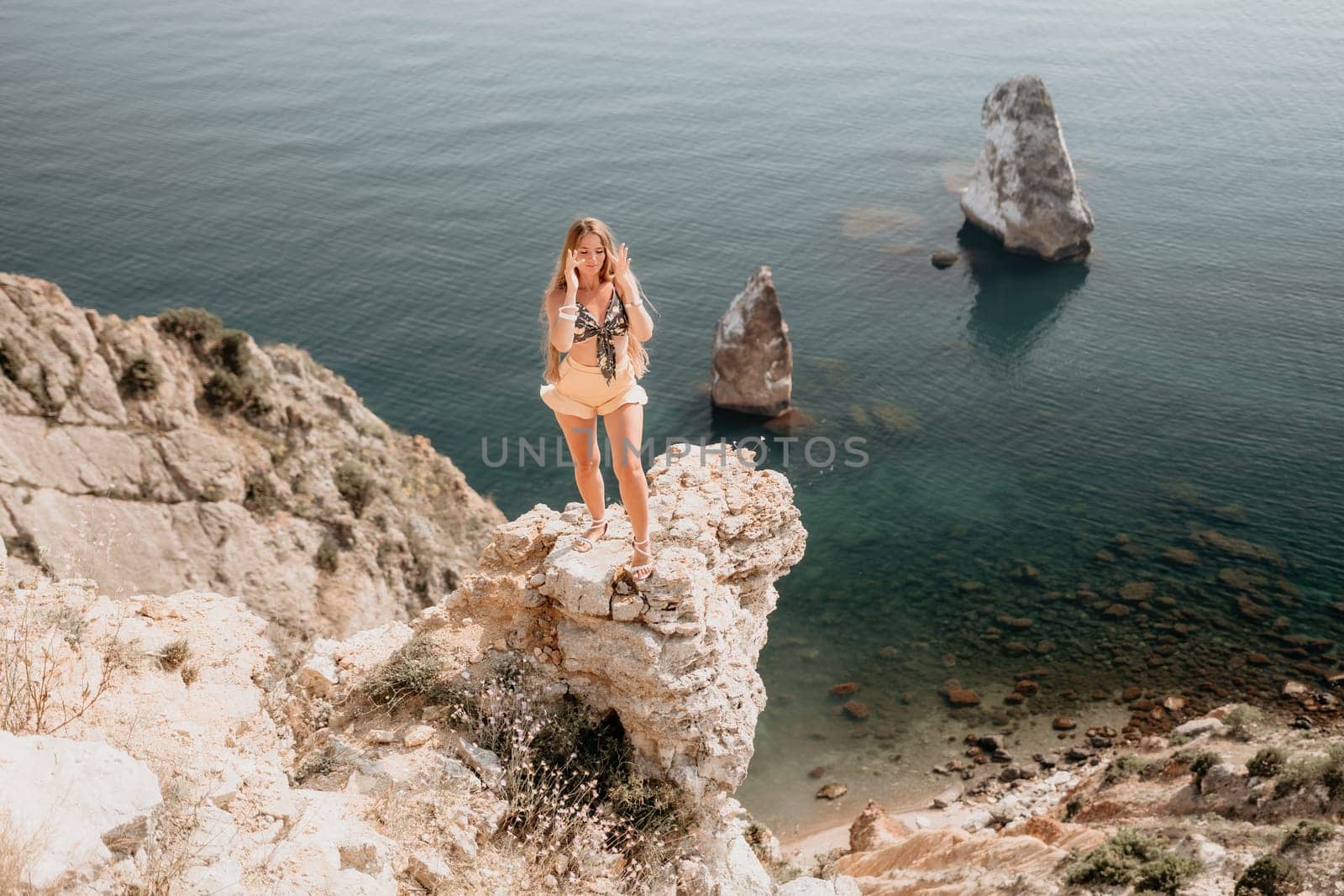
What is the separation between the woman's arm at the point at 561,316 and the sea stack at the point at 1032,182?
57.4 metres

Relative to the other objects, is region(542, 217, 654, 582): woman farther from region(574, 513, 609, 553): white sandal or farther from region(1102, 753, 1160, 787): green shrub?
region(1102, 753, 1160, 787): green shrub

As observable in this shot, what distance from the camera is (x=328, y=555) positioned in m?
26.5

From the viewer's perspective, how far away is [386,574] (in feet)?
90.5

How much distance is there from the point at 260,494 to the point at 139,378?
4.06 meters

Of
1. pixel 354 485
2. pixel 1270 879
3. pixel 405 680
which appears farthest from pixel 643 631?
pixel 354 485

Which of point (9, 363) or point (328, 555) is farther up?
point (9, 363)

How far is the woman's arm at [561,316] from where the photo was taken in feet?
28.6

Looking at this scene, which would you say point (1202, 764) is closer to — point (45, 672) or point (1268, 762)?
point (1268, 762)

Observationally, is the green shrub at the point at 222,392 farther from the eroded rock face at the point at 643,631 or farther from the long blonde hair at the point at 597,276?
the long blonde hair at the point at 597,276

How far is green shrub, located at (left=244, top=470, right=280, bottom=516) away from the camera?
26219 millimetres

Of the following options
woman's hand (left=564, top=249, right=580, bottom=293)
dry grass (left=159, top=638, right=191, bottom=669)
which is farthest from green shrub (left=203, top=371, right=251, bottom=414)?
woman's hand (left=564, top=249, right=580, bottom=293)

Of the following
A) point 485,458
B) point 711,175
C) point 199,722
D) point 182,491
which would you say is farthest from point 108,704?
point 711,175

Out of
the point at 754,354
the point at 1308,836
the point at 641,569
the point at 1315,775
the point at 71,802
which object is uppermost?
the point at 71,802

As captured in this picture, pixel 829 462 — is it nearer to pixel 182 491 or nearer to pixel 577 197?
pixel 182 491
